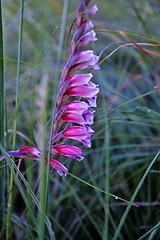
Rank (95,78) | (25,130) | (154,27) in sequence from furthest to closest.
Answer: (154,27) < (95,78) < (25,130)

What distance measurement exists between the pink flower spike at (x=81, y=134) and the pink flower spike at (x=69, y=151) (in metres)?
0.02

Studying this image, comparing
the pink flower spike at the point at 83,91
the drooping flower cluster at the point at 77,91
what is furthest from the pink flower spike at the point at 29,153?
the pink flower spike at the point at 83,91

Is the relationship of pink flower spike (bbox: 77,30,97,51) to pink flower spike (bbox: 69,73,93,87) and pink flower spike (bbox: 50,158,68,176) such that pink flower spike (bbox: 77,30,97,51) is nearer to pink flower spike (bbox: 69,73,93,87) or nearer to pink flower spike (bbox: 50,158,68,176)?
pink flower spike (bbox: 69,73,93,87)

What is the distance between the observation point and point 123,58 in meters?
2.21

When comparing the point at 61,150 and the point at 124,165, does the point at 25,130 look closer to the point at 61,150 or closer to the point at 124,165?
the point at 124,165

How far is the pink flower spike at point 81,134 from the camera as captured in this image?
0.76 meters

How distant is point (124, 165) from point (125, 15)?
1.25 meters

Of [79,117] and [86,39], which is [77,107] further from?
[86,39]

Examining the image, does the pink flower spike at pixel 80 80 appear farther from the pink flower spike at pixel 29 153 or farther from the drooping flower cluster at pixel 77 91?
the pink flower spike at pixel 29 153

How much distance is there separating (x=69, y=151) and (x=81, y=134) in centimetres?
4

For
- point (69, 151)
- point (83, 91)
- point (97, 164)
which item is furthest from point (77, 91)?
point (97, 164)

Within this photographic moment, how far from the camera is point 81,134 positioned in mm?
772

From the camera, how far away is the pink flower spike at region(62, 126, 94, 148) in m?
0.76

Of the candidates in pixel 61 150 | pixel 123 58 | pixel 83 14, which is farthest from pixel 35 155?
pixel 123 58
